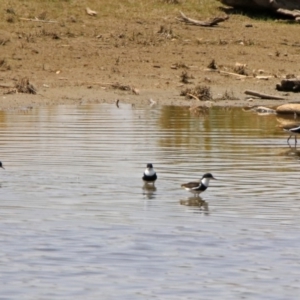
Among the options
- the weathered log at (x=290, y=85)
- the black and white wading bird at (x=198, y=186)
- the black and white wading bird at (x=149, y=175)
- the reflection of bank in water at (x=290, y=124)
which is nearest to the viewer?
the black and white wading bird at (x=198, y=186)

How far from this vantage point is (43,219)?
1179cm

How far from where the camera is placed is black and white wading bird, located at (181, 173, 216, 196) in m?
12.9

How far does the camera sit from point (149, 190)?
13.3m

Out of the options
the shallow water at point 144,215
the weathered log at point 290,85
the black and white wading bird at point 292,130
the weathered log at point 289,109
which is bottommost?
the shallow water at point 144,215

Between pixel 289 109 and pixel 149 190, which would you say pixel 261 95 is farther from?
pixel 149 190

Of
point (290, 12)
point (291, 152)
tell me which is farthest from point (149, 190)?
point (290, 12)

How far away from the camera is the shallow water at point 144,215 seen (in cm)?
973

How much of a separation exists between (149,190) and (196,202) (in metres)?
0.69

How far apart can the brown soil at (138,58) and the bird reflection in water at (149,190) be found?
847 cm

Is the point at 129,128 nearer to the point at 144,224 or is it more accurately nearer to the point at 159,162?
the point at 159,162

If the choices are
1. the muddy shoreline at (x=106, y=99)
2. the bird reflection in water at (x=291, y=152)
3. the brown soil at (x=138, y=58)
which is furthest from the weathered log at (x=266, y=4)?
the bird reflection in water at (x=291, y=152)

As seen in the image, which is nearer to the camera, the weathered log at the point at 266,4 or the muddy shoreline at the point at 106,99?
the muddy shoreline at the point at 106,99

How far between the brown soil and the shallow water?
4491 millimetres

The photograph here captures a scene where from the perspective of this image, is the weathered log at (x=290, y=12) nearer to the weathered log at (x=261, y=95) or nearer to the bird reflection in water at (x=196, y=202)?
the weathered log at (x=261, y=95)
